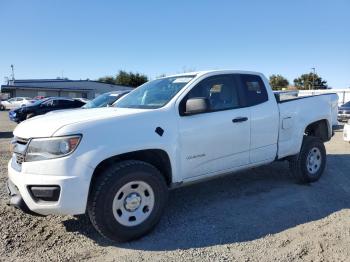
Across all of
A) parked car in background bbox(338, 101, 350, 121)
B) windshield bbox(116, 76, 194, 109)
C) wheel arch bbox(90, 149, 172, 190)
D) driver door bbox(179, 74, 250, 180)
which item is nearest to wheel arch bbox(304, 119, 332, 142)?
driver door bbox(179, 74, 250, 180)

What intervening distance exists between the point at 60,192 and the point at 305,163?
14.1 ft

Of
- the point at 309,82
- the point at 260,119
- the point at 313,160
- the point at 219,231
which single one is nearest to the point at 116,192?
the point at 219,231

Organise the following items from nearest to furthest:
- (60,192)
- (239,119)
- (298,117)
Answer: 1. (60,192)
2. (239,119)
3. (298,117)

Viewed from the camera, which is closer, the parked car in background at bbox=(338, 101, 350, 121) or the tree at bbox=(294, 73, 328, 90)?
the parked car in background at bbox=(338, 101, 350, 121)

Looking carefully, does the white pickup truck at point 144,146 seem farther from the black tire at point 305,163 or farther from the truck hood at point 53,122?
the black tire at point 305,163

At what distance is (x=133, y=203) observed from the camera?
168 inches

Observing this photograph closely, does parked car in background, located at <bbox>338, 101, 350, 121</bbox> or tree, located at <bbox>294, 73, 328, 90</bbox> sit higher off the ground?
tree, located at <bbox>294, 73, 328, 90</bbox>

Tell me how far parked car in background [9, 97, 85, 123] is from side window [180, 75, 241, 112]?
54.6 ft

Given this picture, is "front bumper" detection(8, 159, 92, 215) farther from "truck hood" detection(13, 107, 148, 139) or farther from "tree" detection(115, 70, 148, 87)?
"tree" detection(115, 70, 148, 87)

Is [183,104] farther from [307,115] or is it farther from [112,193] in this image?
[307,115]

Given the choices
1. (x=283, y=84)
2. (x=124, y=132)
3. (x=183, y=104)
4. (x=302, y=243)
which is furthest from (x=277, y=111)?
(x=283, y=84)

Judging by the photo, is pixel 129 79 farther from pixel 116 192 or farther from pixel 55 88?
pixel 116 192

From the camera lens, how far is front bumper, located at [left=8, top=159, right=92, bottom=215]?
3.83m

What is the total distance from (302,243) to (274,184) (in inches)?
100
